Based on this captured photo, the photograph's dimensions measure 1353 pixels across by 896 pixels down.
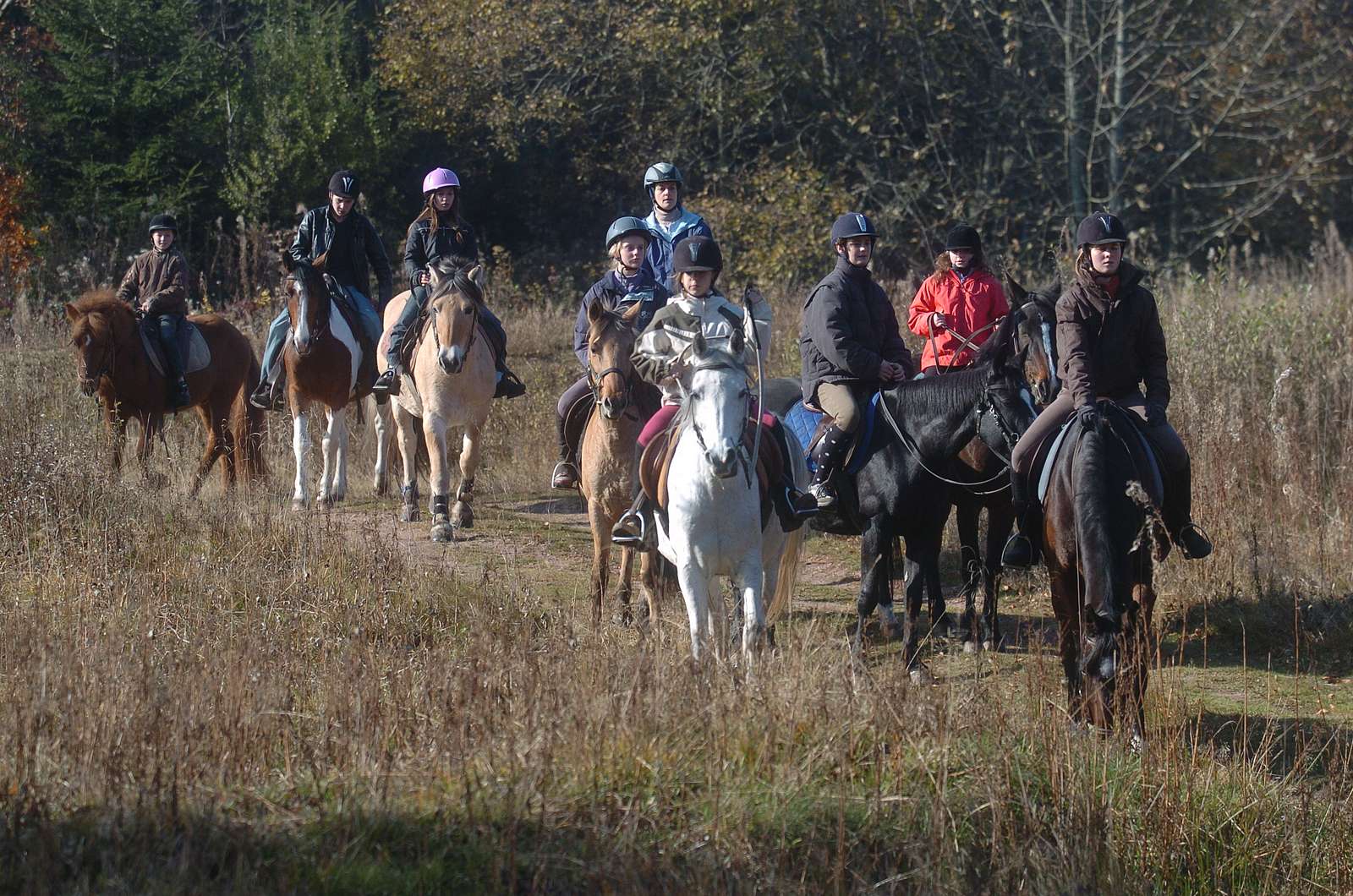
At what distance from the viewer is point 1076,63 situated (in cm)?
2288

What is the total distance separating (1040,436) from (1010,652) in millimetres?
1747

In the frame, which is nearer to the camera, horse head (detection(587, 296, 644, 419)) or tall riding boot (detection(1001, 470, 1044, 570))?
tall riding boot (detection(1001, 470, 1044, 570))

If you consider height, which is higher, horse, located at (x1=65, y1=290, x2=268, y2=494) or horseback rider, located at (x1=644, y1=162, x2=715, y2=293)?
horseback rider, located at (x1=644, y1=162, x2=715, y2=293)

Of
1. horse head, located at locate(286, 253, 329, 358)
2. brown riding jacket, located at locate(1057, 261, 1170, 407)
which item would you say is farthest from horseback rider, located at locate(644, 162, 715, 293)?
horse head, located at locate(286, 253, 329, 358)

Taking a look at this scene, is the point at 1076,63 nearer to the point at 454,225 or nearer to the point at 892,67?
the point at 892,67

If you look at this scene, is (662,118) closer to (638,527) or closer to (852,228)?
(852,228)

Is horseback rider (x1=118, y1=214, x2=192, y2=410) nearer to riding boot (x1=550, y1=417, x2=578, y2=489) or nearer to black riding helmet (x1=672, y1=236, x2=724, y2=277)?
riding boot (x1=550, y1=417, x2=578, y2=489)

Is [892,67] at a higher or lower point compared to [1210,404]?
higher

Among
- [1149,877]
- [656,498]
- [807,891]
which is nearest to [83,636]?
[656,498]

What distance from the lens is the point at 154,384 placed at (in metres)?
13.2

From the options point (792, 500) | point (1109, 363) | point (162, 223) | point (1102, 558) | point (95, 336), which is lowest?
point (1102, 558)

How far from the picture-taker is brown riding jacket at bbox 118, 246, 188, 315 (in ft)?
43.8

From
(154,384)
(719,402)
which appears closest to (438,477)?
(154,384)

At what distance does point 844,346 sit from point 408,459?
16.1 feet
